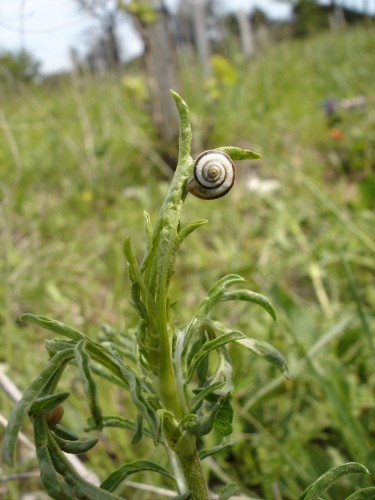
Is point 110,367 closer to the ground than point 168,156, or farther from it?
closer to the ground

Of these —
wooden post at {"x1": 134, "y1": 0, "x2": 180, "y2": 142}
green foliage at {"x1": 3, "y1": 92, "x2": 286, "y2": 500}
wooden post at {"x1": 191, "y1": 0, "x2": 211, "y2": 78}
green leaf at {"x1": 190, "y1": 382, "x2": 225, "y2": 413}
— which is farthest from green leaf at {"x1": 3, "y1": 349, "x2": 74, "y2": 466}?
wooden post at {"x1": 191, "y1": 0, "x2": 211, "y2": 78}

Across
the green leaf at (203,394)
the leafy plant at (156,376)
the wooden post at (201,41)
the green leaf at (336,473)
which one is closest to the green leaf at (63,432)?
the leafy plant at (156,376)

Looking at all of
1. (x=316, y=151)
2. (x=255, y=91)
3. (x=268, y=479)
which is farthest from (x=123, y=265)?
(x=255, y=91)

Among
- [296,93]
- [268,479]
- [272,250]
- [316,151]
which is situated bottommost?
[268,479]

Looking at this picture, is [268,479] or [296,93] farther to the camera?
[296,93]

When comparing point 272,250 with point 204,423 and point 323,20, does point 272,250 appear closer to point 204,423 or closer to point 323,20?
point 204,423

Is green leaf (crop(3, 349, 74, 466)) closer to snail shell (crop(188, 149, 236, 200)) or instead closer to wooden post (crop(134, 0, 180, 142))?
snail shell (crop(188, 149, 236, 200))

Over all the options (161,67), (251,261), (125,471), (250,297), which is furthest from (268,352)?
(161,67)

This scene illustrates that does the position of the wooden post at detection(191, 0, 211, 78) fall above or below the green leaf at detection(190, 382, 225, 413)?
above
